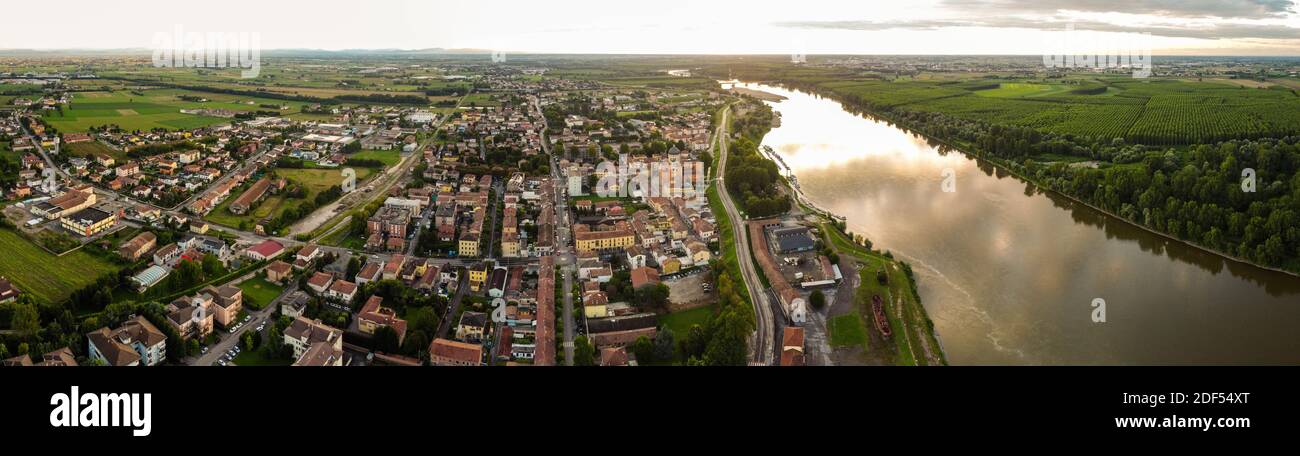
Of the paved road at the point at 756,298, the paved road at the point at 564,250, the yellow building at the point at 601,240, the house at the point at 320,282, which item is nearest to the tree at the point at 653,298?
the paved road at the point at 564,250

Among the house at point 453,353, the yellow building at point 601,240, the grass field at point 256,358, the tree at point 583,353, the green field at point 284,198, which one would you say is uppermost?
the green field at point 284,198

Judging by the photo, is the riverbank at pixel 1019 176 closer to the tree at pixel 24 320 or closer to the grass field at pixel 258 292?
the grass field at pixel 258 292

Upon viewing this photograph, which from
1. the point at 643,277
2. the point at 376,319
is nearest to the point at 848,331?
the point at 643,277

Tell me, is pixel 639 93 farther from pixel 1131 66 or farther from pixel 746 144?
pixel 1131 66

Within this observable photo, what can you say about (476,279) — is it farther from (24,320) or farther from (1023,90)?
(1023,90)
